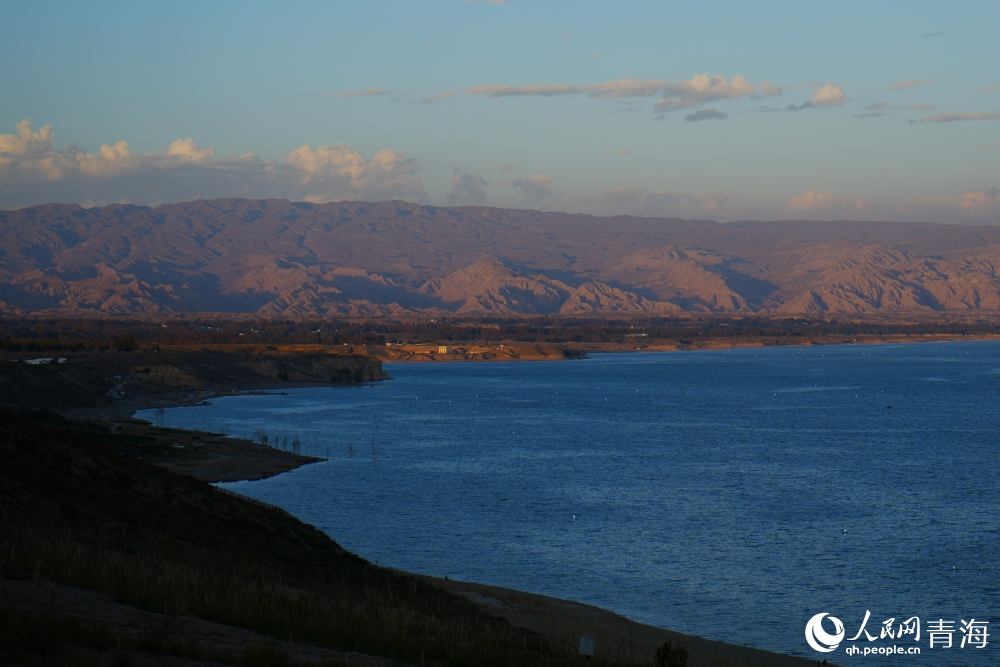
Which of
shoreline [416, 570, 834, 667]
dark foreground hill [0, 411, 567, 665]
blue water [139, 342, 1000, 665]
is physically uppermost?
dark foreground hill [0, 411, 567, 665]

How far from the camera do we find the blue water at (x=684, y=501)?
28.8 meters

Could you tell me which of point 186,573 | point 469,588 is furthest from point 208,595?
point 469,588

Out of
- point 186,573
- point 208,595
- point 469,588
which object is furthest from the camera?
point 469,588

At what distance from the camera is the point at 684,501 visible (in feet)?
144

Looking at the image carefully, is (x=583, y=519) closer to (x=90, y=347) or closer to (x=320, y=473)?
(x=320, y=473)
